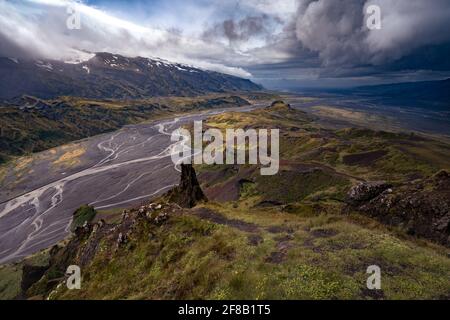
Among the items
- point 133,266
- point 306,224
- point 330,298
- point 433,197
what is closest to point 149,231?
point 133,266

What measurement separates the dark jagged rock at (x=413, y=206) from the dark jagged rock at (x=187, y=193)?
20.9m

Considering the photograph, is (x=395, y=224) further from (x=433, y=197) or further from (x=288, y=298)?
(x=288, y=298)

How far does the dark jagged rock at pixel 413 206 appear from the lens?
105 feet

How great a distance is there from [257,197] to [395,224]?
6638 cm

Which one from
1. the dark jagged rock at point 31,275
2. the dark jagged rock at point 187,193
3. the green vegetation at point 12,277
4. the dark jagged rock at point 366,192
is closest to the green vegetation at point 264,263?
the dark jagged rock at point 366,192

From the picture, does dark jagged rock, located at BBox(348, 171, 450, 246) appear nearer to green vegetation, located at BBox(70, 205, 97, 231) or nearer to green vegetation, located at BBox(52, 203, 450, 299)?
green vegetation, located at BBox(52, 203, 450, 299)

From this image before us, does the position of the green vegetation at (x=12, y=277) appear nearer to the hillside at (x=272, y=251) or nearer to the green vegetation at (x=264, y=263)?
the hillside at (x=272, y=251)

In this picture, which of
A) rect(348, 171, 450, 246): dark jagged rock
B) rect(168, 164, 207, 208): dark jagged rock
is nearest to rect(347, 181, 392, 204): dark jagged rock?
rect(348, 171, 450, 246): dark jagged rock

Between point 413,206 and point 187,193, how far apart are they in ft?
95.1

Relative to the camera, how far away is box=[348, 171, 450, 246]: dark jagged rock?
105 feet

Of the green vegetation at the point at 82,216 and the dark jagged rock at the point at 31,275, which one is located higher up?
the dark jagged rock at the point at 31,275

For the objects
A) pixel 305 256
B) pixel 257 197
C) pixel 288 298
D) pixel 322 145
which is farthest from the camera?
pixel 322 145

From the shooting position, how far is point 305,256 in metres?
22.8
